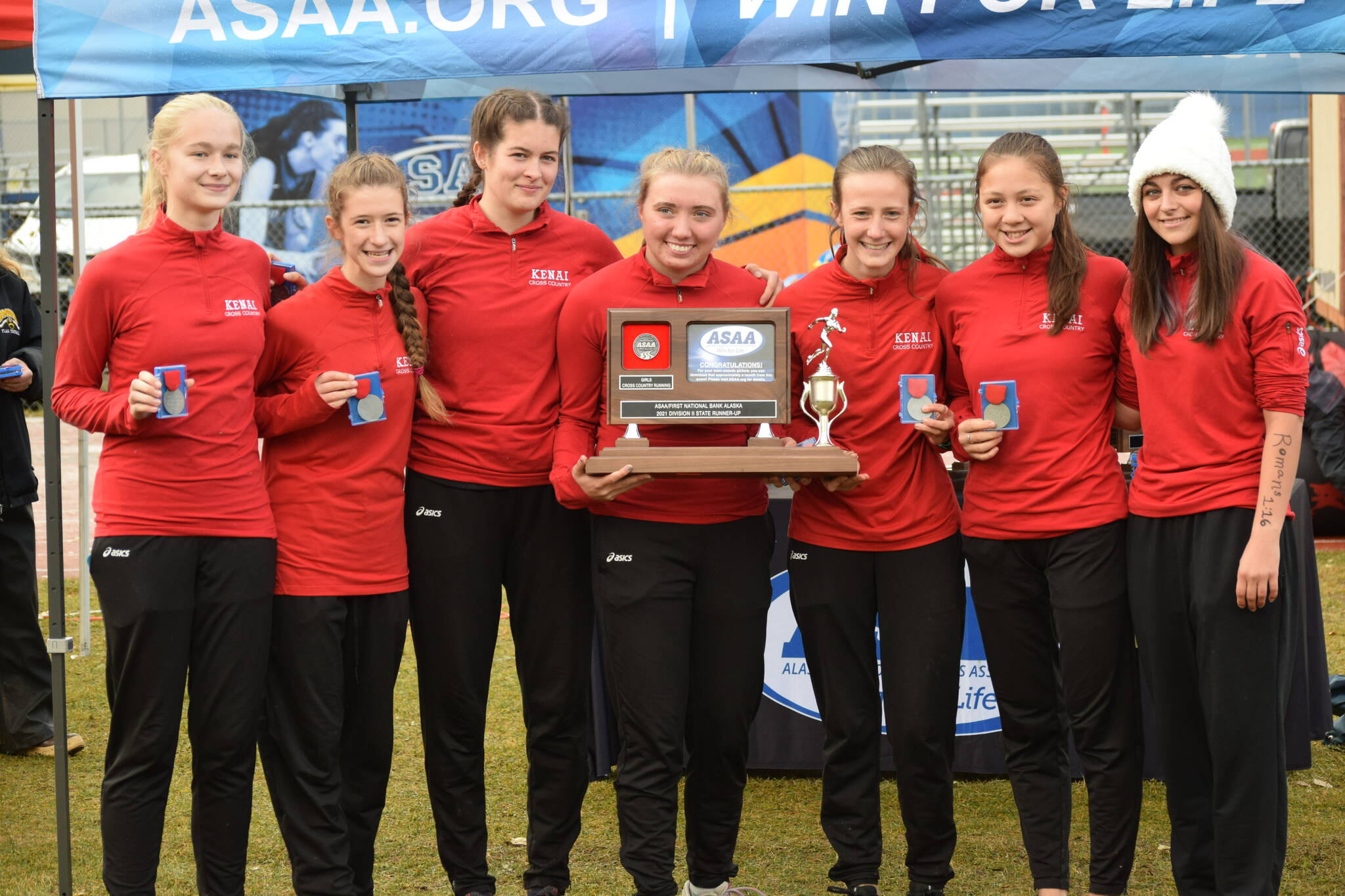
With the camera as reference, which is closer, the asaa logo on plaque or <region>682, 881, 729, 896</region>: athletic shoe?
<region>682, 881, 729, 896</region>: athletic shoe

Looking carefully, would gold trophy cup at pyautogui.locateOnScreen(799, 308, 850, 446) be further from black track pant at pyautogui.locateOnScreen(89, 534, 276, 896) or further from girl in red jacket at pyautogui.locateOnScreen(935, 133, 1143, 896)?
black track pant at pyautogui.locateOnScreen(89, 534, 276, 896)

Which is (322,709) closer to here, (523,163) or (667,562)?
(667,562)

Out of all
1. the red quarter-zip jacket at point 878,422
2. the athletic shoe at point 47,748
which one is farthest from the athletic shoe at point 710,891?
the athletic shoe at point 47,748

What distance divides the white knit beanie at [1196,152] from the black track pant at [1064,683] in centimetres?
92

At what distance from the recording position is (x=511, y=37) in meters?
3.74

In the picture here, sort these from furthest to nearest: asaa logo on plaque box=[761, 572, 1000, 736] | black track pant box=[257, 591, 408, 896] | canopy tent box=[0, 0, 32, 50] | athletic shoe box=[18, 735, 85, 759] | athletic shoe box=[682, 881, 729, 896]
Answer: athletic shoe box=[18, 735, 85, 759], asaa logo on plaque box=[761, 572, 1000, 736], canopy tent box=[0, 0, 32, 50], athletic shoe box=[682, 881, 729, 896], black track pant box=[257, 591, 408, 896]

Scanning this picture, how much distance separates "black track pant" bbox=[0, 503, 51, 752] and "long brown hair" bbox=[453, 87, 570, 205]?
308 cm

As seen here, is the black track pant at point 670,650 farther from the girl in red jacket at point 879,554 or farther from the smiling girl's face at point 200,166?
the smiling girl's face at point 200,166

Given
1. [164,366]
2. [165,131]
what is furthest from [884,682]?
[165,131]

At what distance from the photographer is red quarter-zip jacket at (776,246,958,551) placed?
12.2ft

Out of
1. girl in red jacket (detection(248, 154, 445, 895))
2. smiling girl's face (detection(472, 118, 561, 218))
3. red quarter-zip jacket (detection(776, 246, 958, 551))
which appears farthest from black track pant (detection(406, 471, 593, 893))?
smiling girl's face (detection(472, 118, 561, 218))

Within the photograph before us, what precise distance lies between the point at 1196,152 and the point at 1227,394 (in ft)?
2.09

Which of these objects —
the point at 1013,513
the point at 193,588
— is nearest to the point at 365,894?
the point at 193,588

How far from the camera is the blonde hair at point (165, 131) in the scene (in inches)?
139
